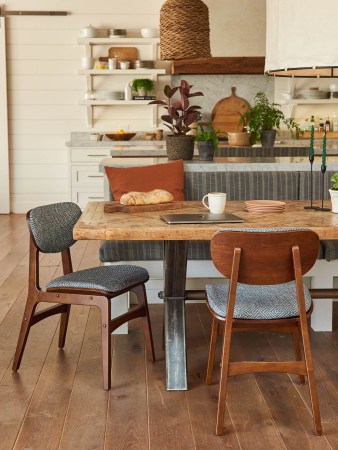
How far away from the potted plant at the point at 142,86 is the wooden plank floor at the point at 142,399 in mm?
4885

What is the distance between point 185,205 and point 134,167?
3.04 feet

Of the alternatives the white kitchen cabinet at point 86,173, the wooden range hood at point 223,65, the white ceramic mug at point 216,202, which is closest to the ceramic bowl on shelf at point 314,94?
the wooden range hood at point 223,65

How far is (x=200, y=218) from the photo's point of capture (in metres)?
3.11

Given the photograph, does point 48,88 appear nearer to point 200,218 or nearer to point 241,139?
point 241,139

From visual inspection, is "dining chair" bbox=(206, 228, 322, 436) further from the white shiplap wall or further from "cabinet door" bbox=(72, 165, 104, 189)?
the white shiplap wall

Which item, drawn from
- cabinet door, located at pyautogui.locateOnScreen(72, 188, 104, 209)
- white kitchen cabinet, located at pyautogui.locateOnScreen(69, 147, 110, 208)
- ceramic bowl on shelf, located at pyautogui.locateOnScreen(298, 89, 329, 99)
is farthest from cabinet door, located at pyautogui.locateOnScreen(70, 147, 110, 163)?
ceramic bowl on shelf, located at pyautogui.locateOnScreen(298, 89, 329, 99)

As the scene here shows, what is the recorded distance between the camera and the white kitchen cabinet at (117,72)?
8.63 meters

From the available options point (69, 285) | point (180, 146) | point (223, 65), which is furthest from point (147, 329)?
point (223, 65)

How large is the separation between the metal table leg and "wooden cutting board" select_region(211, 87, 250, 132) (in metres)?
5.60

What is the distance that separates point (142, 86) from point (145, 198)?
5.39m

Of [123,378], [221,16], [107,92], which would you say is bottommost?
[123,378]

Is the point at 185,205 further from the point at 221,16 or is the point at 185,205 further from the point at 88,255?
the point at 221,16

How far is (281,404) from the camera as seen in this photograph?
9.97 ft

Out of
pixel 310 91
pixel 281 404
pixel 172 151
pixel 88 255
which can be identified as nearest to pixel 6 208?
pixel 88 255
